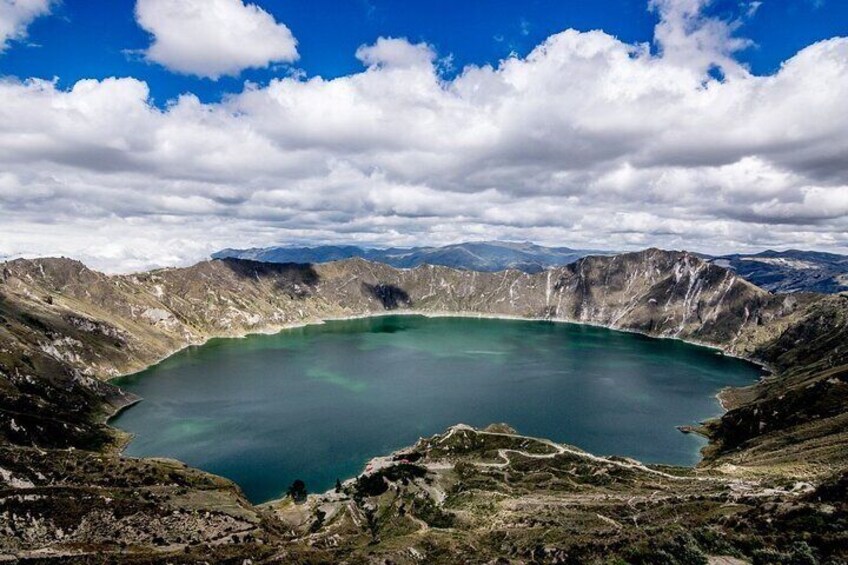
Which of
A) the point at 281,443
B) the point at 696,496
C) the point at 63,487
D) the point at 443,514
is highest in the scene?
the point at 696,496

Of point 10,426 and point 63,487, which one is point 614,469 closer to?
point 63,487

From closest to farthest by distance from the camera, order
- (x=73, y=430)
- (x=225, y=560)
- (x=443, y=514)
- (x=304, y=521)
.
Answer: (x=225, y=560) → (x=443, y=514) → (x=304, y=521) → (x=73, y=430)

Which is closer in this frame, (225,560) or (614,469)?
(225,560)

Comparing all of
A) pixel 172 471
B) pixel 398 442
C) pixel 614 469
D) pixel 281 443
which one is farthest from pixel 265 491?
pixel 614 469

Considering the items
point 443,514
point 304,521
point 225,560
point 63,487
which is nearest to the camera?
point 225,560

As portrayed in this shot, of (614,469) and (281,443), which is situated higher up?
(614,469)

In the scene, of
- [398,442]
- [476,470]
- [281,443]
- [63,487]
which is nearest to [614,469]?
[476,470]

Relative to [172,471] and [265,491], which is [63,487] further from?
[265,491]
